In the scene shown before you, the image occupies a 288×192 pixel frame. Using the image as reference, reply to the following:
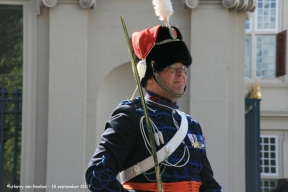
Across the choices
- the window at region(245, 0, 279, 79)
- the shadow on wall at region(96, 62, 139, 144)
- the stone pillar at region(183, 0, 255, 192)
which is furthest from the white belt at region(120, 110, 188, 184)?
the window at region(245, 0, 279, 79)

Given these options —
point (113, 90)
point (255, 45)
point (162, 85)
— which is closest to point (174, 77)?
point (162, 85)

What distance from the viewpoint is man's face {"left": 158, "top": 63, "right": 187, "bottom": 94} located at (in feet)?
17.9

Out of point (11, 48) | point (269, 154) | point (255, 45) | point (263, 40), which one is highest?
point (263, 40)

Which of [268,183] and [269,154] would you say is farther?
[269,154]

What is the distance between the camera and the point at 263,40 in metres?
21.1

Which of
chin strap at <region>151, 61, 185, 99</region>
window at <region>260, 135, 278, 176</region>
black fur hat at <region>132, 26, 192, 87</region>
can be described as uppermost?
black fur hat at <region>132, 26, 192, 87</region>

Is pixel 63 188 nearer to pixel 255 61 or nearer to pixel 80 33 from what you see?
pixel 80 33

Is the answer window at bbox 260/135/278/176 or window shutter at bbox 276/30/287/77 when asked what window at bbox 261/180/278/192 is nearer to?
window at bbox 260/135/278/176

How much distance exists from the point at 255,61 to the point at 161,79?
1559cm

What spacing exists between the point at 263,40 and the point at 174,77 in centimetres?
1588

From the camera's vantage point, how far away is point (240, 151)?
10.8m

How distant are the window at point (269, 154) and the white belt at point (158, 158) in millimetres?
15169

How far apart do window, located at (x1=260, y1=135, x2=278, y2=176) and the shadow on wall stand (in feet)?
32.5

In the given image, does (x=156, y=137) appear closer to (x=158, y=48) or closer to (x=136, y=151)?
(x=136, y=151)
